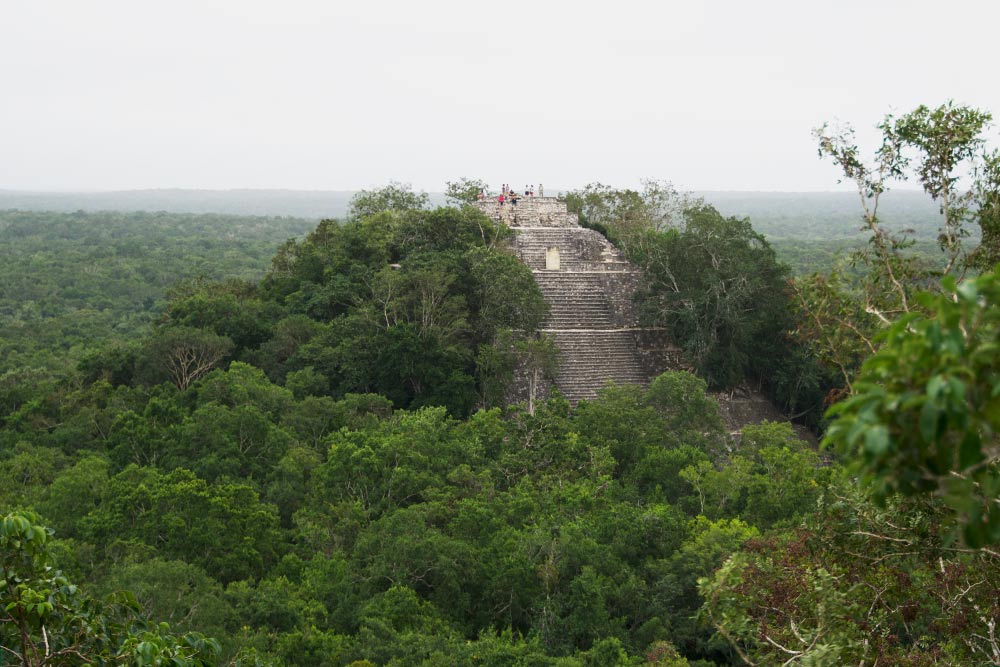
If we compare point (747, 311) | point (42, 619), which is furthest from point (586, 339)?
point (42, 619)

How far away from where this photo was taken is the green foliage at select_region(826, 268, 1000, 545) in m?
1.83

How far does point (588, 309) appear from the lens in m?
19.0

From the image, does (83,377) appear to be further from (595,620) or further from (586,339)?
(595,620)

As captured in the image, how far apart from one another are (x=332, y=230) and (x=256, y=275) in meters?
30.7

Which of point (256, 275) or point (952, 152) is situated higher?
point (952, 152)

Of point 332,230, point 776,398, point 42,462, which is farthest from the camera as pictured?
point 332,230

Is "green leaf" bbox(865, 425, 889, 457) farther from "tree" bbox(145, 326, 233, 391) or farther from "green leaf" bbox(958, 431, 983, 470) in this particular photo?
"tree" bbox(145, 326, 233, 391)

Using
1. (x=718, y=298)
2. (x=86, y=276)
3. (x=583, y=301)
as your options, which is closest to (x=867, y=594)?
(x=718, y=298)

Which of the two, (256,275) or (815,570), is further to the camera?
(256,275)

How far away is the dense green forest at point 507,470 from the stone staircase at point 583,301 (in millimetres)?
881

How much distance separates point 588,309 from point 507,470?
757 cm

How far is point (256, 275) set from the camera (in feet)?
167

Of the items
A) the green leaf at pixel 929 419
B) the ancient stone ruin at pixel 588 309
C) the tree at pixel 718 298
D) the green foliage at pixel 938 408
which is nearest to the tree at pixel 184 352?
the ancient stone ruin at pixel 588 309

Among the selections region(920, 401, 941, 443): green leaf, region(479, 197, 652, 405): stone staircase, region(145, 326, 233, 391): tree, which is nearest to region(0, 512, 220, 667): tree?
region(920, 401, 941, 443): green leaf
